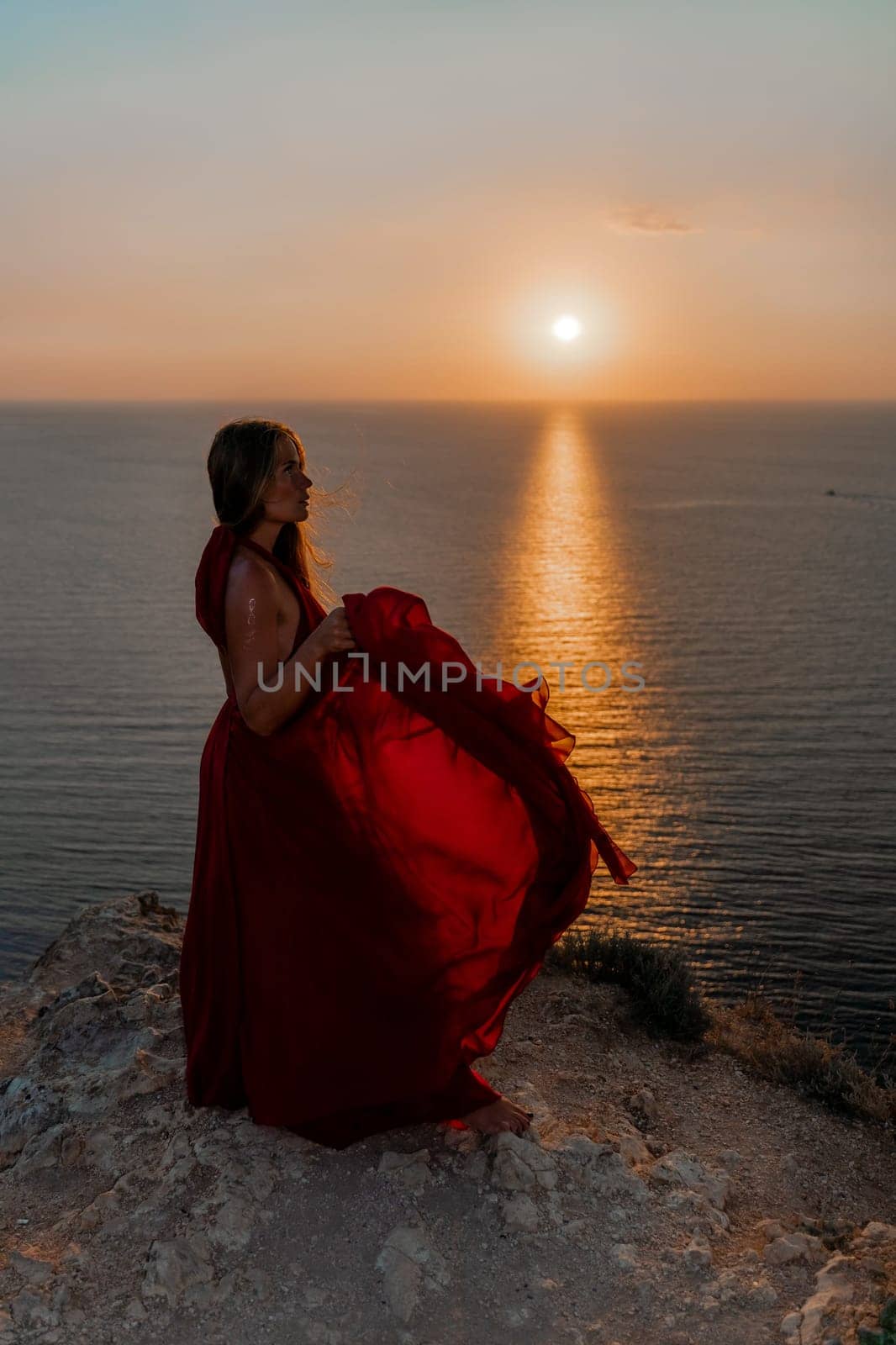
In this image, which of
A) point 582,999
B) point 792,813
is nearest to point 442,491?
point 792,813

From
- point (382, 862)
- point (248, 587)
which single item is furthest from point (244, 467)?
point (382, 862)

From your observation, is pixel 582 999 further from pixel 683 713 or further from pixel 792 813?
pixel 683 713

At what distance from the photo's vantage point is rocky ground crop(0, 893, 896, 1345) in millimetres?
3836

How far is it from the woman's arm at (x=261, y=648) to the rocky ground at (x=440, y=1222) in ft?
6.13

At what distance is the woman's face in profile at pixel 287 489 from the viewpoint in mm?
4195

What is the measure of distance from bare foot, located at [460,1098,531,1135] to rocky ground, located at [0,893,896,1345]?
5cm

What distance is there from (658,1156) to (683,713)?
1727 centimetres

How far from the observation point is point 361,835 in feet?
14.2

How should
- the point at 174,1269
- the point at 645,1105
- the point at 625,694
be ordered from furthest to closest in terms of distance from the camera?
the point at 625,694 < the point at 645,1105 < the point at 174,1269

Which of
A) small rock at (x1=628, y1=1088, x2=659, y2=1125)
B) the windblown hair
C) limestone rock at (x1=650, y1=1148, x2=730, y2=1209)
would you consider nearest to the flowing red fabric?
the windblown hair

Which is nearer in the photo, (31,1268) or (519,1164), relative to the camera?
(31,1268)

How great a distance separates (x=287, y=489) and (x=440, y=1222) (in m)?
2.86

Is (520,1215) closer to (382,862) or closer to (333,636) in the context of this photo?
(382,862)

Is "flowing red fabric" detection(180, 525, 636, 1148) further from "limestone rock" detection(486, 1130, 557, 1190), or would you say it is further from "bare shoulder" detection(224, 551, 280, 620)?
"limestone rock" detection(486, 1130, 557, 1190)
